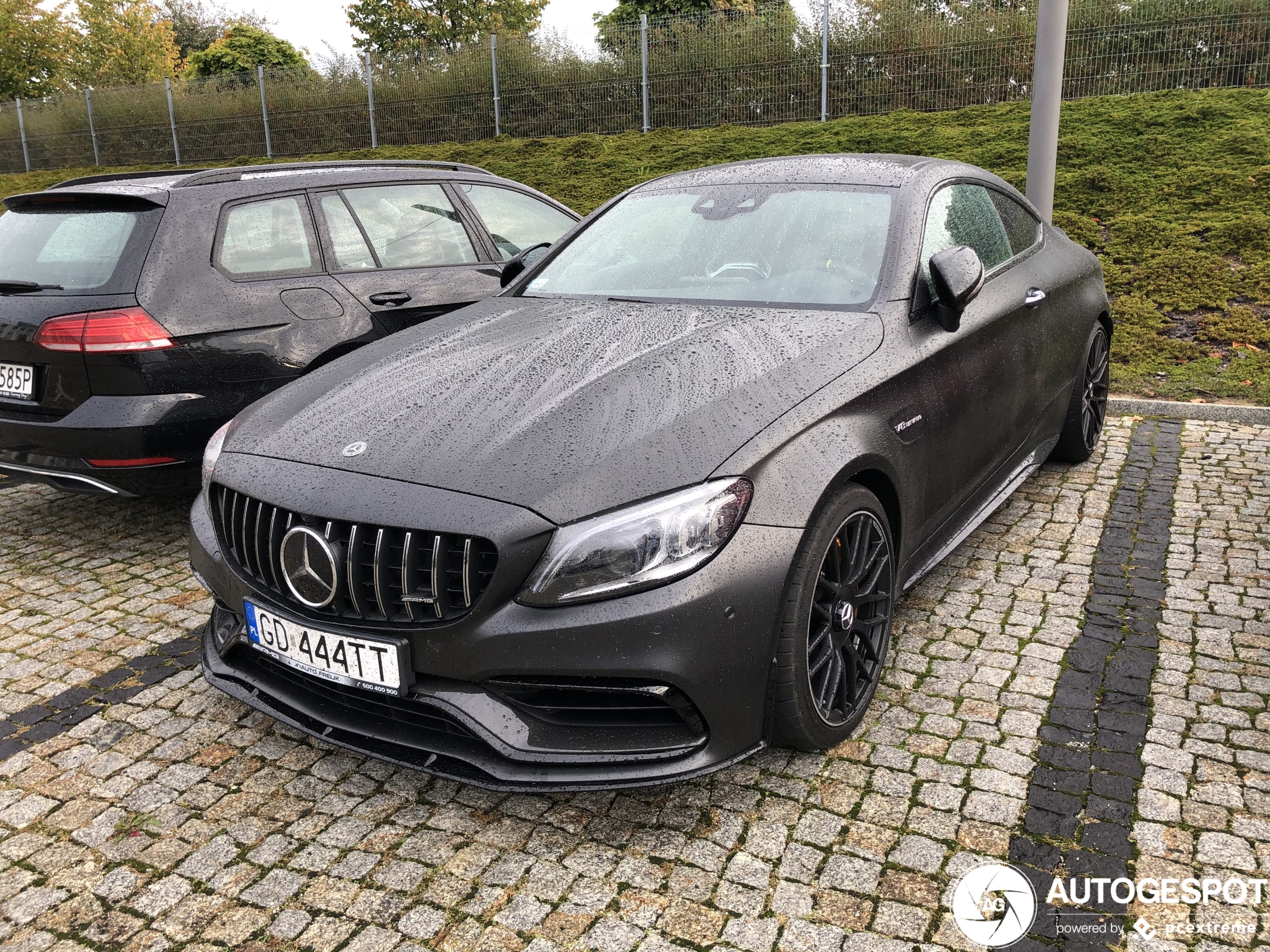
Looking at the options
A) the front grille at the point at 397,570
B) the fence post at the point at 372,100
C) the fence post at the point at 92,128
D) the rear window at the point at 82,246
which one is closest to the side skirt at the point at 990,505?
the front grille at the point at 397,570

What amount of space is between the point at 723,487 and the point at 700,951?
1.07 metres

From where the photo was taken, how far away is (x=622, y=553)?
2.38m

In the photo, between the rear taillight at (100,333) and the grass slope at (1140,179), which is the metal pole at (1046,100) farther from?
the rear taillight at (100,333)

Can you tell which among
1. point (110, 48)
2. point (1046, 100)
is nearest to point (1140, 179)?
point (1046, 100)

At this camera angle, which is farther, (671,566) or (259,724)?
(259,724)

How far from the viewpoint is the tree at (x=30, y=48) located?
3703cm

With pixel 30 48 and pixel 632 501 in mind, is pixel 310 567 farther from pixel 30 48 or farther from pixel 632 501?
pixel 30 48

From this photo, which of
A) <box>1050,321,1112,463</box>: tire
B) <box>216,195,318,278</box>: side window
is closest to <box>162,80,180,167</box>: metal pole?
<box>216,195,318,278</box>: side window

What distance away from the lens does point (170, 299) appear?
4.40 meters

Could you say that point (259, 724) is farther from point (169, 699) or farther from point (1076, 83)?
point (1076, 83)

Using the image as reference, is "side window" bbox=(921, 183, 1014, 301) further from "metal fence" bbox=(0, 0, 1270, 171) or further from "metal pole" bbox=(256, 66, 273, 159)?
"metal pole" bbox=(256, 66, 273, 159)

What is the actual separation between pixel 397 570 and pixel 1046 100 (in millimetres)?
6329

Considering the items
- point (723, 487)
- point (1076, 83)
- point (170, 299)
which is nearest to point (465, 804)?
point (723, 487)

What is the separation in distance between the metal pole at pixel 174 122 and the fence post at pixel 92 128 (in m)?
3.42
